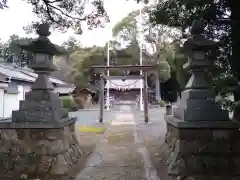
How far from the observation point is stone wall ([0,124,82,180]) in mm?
5066

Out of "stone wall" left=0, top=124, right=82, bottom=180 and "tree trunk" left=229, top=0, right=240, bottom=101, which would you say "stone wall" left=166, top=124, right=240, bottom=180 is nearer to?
"tree trunk" left=229, top=0, right=240, bottom=101

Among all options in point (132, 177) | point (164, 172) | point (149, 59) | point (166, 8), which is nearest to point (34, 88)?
point (132, 177)

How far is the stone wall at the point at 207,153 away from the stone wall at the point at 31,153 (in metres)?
2.15

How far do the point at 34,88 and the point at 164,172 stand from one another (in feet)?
9.97

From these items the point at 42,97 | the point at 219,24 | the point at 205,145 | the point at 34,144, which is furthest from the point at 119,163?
the point at 219,24

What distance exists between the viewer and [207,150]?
15.7ft

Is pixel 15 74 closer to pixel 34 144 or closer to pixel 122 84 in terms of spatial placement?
pixel 122 84

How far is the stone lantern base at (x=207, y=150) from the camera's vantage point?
4715 millimetres

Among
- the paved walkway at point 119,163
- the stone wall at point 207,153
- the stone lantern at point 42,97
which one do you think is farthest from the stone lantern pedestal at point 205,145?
the stone lantern at point 42,97

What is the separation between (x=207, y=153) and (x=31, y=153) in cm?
324

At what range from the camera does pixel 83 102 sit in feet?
93.7

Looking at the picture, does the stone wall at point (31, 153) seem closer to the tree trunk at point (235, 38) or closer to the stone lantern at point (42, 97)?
the stone lantern at point (42, 97)

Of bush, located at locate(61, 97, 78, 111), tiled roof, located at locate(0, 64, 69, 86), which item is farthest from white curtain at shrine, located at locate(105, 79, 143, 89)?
tiled roof, located at locate(0, 64, 69, 86)

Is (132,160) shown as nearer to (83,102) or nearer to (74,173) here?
(74,173)
